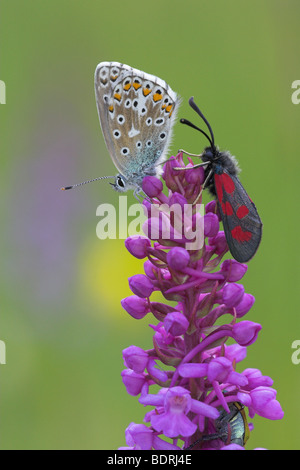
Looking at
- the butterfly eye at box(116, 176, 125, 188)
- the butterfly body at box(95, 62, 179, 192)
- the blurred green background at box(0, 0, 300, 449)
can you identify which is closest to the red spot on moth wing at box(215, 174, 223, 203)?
the butterfly body at box(95, 62, 179, 192)

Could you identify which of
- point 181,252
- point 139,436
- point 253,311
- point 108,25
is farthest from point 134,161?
point 108,25

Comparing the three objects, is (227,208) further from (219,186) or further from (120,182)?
(120,182)
